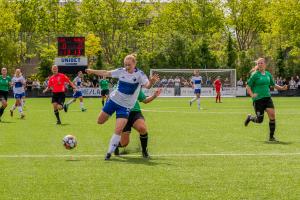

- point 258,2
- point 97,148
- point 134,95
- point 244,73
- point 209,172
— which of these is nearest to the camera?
point 209,172

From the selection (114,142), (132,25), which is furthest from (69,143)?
(132,25)

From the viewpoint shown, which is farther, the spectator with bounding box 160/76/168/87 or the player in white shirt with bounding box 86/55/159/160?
the spectator with bounding box 160/76/168/87

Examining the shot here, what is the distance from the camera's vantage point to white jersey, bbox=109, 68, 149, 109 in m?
12.4

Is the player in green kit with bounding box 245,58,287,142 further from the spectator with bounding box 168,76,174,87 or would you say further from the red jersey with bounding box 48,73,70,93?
the spectator with bounding box 168,76,174,87

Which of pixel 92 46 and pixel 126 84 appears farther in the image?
pixel 92 46

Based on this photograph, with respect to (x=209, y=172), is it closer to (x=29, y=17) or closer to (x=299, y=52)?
(x=299, y=52)

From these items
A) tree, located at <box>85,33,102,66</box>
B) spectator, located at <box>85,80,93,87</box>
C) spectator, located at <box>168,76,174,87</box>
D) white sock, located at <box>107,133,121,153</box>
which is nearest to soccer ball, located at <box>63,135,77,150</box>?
white sock, located at <box>107,133,121,153</box>

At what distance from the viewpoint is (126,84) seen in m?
12.4

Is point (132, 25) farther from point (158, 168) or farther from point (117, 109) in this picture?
point (158, 168)

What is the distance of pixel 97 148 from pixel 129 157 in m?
1.87

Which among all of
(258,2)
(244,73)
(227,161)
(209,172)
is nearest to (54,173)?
(209,172)

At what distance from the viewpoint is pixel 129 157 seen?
1255 cm

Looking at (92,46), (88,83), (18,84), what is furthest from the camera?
(92,46)

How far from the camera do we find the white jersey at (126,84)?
12359 millimetres
